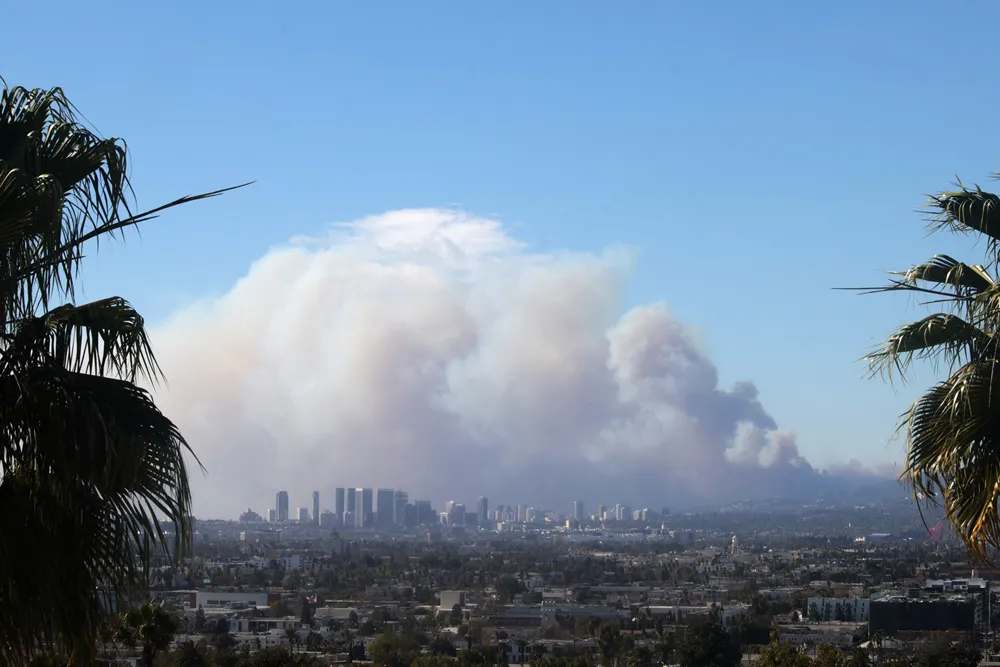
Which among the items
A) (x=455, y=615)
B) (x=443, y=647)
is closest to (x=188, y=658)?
(x=443, y=647)

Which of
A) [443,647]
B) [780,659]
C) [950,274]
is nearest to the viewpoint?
[950,274]

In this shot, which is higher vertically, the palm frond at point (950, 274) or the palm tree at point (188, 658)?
the palm frond at point (950, 274)

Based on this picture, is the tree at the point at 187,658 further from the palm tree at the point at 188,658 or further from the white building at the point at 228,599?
the white building at the point at 228,599

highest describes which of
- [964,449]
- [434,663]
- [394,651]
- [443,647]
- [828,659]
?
[964,449]

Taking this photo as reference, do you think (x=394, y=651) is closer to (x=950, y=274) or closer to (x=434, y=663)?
(x=434, y=663)

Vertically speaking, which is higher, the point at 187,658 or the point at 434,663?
the point at 187,658

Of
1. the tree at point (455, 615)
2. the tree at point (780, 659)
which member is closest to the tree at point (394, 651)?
the tree at point (455, 615)
